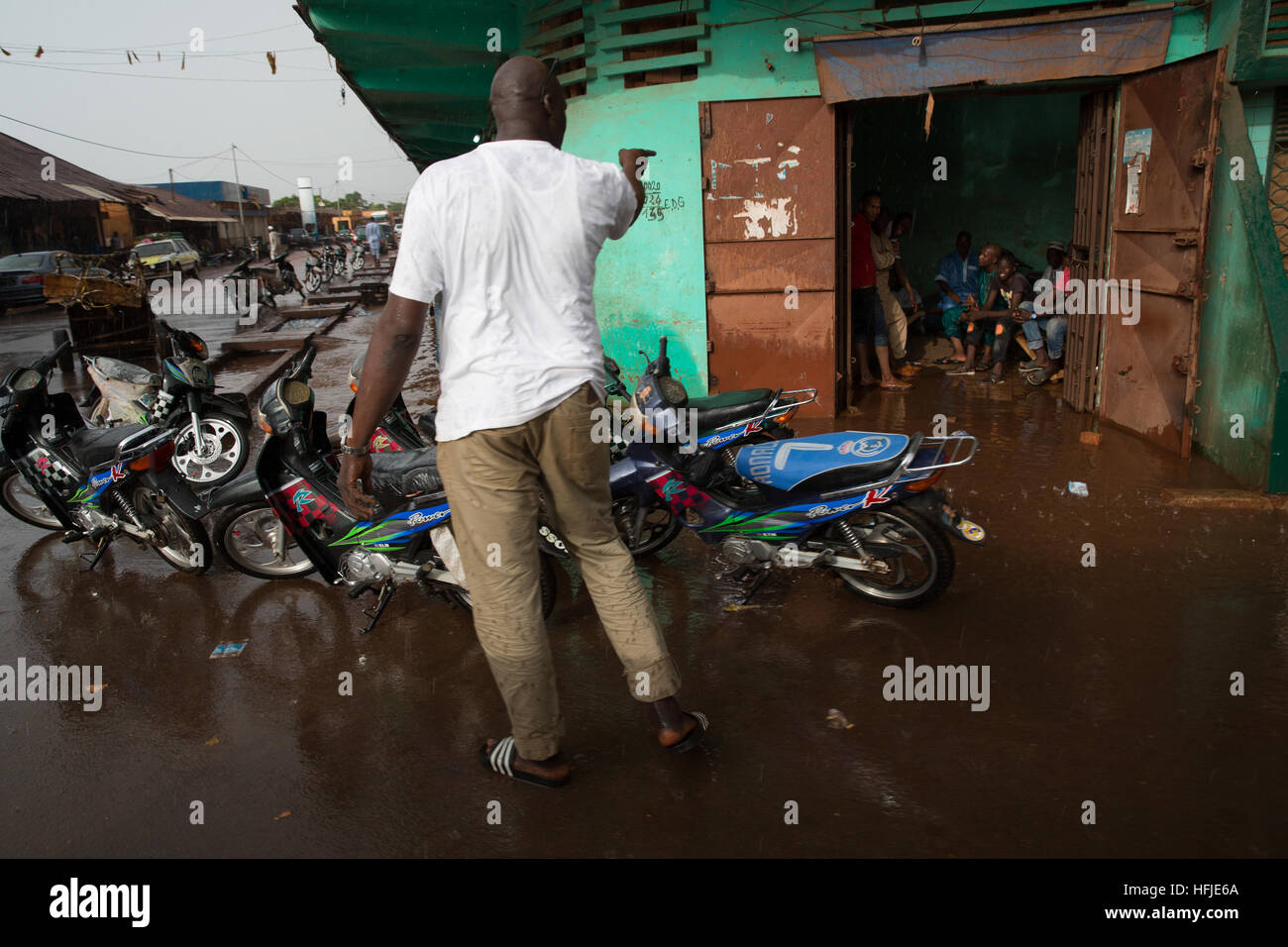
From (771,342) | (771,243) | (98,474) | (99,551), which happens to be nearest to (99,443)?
(98,474)

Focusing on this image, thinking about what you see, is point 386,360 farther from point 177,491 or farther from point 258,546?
point 177,491

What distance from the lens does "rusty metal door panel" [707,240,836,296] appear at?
25.1 ft

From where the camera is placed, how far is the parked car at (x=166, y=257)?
29.1 m

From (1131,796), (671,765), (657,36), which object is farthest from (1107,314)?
(671,765)

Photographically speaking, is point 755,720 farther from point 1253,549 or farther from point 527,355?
point 1253,549

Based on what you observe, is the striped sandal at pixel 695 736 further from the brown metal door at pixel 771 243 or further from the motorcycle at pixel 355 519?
the brown metal door at pixel 771 243

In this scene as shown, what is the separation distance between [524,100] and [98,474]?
Result: 12.8 ft

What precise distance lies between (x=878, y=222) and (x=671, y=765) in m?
7.55

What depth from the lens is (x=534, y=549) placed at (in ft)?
9.48

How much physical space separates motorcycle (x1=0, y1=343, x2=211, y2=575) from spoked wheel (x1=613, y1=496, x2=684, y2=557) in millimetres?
2312

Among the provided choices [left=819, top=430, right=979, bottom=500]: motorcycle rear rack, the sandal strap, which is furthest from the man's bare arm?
[left=819, top=430, right=979, bottom=500]: motorcycle rear rack

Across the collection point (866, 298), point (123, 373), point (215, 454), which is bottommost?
point (215, 454)

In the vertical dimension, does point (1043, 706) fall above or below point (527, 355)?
below

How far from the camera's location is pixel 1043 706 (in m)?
3.47
